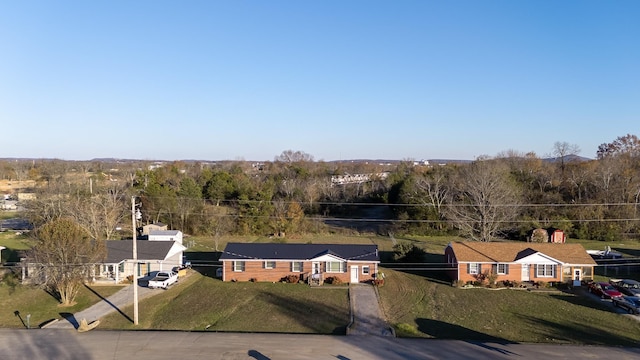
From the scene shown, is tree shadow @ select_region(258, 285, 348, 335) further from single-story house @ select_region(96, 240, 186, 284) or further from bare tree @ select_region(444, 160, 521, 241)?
bare tree @ select_region(444, 160, 521, 241)

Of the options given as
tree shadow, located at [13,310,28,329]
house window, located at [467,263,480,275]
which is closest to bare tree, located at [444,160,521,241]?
house window, located at [467,263,480,275]

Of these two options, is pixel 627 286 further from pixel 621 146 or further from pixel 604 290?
pixel 621 146

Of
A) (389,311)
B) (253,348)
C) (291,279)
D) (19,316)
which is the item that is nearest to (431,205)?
(291,279)

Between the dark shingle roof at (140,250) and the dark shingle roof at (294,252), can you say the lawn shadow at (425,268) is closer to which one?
the dark shingle roof at (294,252)

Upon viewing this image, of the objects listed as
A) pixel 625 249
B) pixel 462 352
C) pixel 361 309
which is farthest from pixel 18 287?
pixel 625 249

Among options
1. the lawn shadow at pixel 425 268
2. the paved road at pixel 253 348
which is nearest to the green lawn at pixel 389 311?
the paved road at pixel 253 348

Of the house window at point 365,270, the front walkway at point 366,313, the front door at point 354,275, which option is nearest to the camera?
the front walkway at point 366,313
